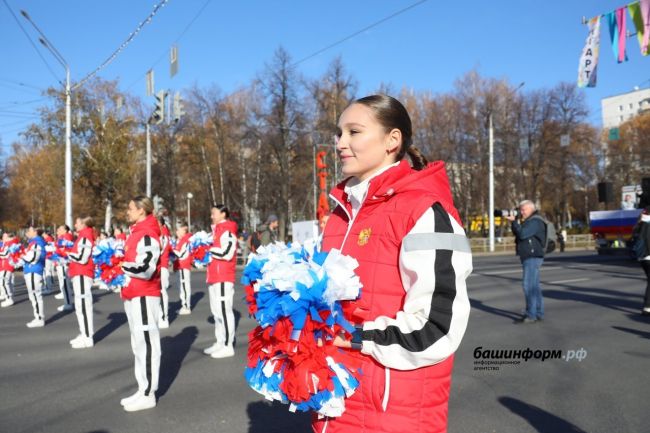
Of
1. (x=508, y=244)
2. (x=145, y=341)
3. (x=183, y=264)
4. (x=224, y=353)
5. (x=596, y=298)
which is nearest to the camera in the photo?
(x=145, y=341)

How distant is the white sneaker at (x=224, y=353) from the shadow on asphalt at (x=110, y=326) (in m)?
2.61

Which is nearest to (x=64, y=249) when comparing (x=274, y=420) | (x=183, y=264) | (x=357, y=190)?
(x=183, y=264)

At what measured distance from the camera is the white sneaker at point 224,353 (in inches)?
300

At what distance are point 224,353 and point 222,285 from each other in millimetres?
1005

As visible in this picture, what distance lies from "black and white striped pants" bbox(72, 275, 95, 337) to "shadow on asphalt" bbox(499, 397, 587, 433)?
21.6 feet

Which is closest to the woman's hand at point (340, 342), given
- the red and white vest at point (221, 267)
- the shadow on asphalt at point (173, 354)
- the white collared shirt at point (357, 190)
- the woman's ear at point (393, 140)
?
the white collared shirt at point (357, 190)

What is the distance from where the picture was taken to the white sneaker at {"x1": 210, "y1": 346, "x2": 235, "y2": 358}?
763cm

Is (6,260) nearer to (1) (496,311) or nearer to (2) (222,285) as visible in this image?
(2) (222,285)

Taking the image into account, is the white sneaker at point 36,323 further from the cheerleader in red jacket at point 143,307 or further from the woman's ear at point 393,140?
the woman's ear at point 393,140

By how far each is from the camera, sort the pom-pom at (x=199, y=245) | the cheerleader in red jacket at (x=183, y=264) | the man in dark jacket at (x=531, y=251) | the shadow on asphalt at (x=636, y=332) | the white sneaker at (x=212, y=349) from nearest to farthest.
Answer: the white sneaker at (x=212, y=349) < the shadow on asphalt at (x=636, y=332) < the man in dark jacket at (x=531, y=251) < the pom-pom at (x=199, y=245) < the cheerleader in red jacket at (x=183, y=264)

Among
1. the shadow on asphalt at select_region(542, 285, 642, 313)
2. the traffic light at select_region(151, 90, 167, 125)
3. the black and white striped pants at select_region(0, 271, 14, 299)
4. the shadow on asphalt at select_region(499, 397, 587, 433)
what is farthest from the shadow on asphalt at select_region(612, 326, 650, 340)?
the traffic light at select_region(151, 90, 167, 125)

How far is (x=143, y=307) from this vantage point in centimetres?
567

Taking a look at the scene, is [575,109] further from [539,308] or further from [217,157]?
[539,308]

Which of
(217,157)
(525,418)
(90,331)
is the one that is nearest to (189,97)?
(217,157)
